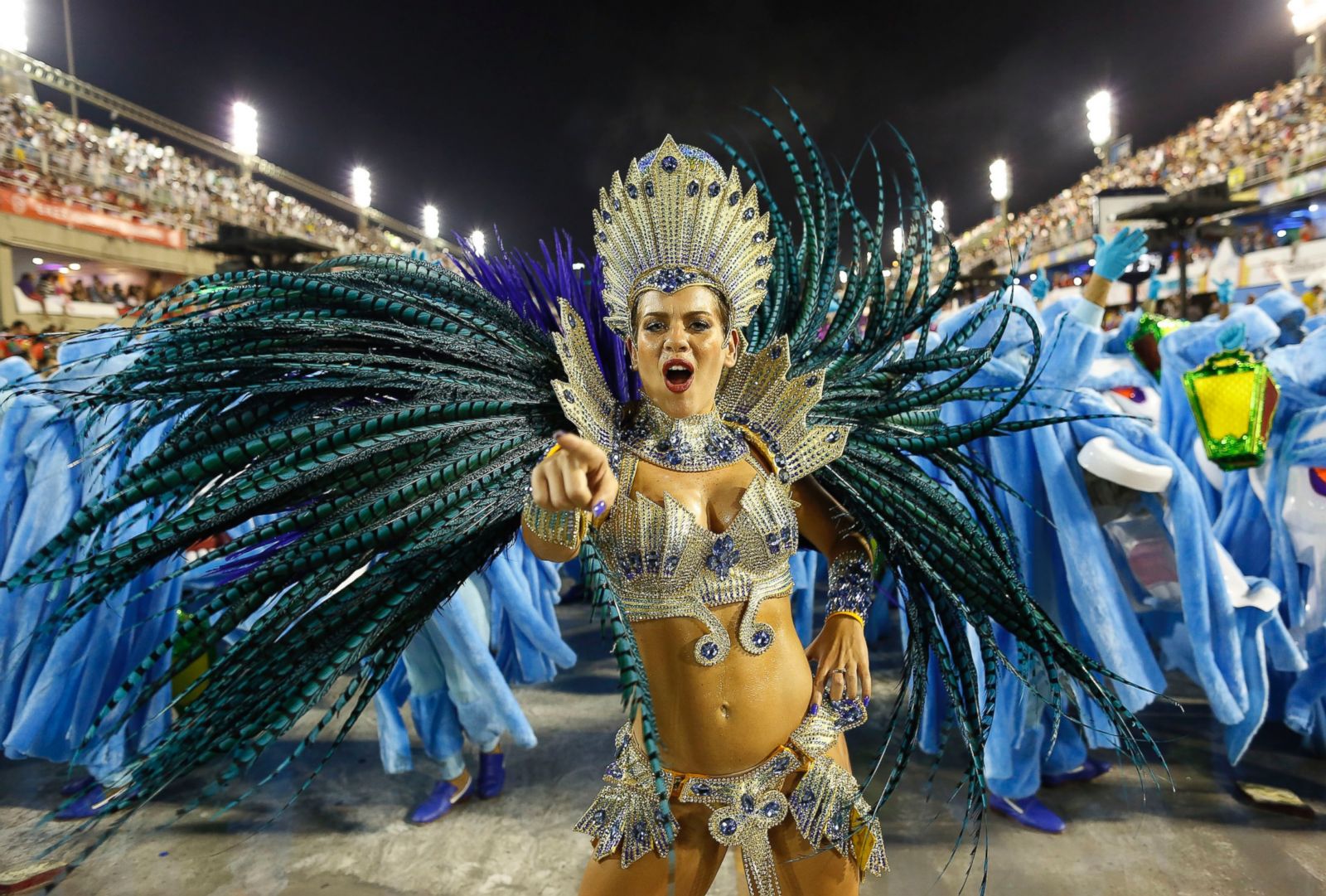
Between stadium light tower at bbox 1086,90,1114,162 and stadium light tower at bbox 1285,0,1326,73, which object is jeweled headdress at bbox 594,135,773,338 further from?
stadium light tower at bbox 1086,90,1114,162

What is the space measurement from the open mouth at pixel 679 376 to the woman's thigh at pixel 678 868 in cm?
77

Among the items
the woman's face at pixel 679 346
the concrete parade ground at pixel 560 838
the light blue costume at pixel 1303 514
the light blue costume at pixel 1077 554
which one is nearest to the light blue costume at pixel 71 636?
the concrete parade ground at pixel 560 838

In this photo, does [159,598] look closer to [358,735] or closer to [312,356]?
[358,735]

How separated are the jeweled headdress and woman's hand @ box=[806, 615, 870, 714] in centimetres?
66

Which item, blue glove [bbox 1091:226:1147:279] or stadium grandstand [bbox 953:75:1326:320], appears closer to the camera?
blue glove [bbox 1091:226:1147:279]

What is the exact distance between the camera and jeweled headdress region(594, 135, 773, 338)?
4.89 ft

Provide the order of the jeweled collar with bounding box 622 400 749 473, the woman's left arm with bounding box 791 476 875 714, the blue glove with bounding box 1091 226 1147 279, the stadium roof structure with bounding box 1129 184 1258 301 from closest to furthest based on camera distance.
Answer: the jeweled collar with bounding box 622 400 749 473 < the woman's left arm with bounding box 791 476 875 714 < the blue glove with bounding box 1091 226 1147 279 < the stadium roof structure with bounding box 1129 184 1258 301

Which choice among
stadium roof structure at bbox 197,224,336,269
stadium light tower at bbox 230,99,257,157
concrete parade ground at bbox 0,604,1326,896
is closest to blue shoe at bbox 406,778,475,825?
concrete parade ground at bbox 0,604,1326,896

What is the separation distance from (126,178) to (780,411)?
1769 centimetres

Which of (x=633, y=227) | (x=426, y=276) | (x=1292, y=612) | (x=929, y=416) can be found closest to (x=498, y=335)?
(x=426, y=276)

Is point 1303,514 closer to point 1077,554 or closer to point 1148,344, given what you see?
point 1077,554

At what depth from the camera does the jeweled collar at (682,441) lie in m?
1.51

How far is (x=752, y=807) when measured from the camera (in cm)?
146

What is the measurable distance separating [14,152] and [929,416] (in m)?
15.2
